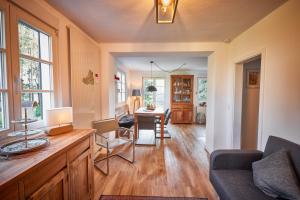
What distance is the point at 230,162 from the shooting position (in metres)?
1.75

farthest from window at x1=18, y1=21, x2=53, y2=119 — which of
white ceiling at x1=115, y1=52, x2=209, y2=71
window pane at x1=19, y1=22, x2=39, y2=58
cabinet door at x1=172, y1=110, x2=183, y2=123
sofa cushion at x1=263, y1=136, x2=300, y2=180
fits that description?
cabinet door at x1=172, y1=110, x2=183, y2=123

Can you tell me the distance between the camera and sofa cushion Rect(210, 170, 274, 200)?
1.28m

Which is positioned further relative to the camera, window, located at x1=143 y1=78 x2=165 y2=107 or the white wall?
window, located at x1=143 y1=78 x2=165 y2=107

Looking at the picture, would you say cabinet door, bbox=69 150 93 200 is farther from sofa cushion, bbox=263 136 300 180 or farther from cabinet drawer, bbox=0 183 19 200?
sofa cushion, bbox=263 136 300 180

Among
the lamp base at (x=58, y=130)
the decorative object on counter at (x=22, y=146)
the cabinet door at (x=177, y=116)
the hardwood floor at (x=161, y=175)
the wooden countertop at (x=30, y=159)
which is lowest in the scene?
the hardwood floor at (x=161, y=175)

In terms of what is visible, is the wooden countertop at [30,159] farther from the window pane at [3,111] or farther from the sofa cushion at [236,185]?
the sofa cushion at [236,185]

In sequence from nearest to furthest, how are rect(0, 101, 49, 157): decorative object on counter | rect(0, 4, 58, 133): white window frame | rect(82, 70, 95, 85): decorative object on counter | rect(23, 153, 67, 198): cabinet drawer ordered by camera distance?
rect(23, 153, 67, 198): cabinet drawer, rect(0, 101, 49, 157): decorative object on counter, rect(0, 4, 58, 133): white window frame, rect(82, 70, 95, 85): decorative object on counter

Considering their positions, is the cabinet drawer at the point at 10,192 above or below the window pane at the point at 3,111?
below

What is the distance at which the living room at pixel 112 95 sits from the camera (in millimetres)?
1302

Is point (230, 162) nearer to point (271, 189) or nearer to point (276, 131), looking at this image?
point (271, 189)

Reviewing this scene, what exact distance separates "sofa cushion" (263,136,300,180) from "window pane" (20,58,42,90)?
2572 millimetres

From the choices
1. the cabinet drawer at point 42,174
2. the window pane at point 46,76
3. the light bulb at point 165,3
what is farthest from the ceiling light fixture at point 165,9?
the cabinet drawer at point 42,174

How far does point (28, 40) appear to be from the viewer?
1.60 metres

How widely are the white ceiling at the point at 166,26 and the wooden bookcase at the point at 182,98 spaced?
386cm
